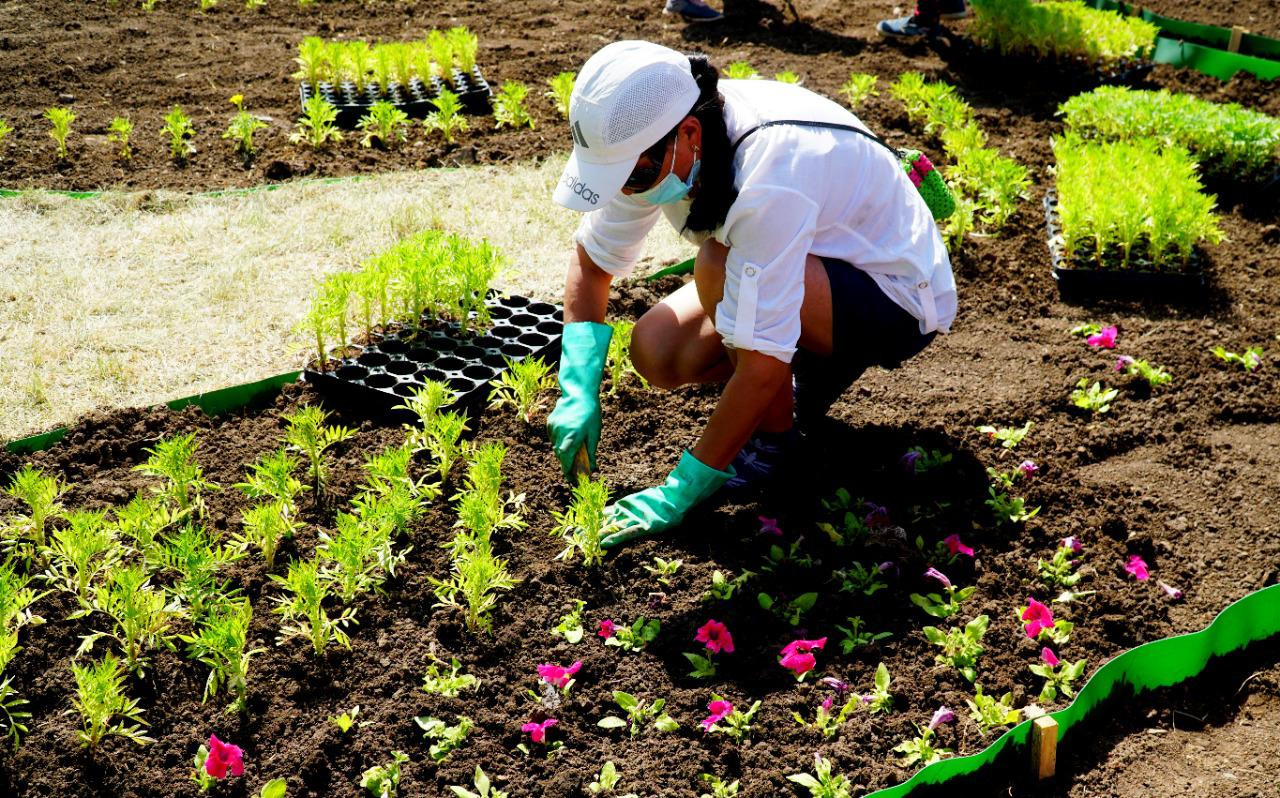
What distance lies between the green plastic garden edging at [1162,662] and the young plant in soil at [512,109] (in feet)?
15.3

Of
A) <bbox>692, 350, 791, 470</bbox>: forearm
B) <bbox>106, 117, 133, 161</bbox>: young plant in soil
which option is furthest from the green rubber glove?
<bbox>106, 117, 133, 161</bbox>: young plant in soil

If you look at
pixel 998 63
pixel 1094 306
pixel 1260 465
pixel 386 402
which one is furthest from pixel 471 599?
pixel 998 63

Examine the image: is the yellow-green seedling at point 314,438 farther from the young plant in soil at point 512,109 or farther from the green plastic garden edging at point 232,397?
the young plant in soil at point 512,109

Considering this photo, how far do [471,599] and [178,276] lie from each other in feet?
8.79

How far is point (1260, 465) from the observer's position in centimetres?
369

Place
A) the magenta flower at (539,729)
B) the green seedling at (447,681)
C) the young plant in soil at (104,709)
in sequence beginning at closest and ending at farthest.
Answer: the young plant in soil at (104,709)
the magenta flower at (539,729)
the green seedling at (447,681)

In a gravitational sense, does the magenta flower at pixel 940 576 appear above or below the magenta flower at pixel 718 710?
above

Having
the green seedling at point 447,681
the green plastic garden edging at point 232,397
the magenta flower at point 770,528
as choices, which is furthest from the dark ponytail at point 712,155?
the green plastic garden edging at point 232,397

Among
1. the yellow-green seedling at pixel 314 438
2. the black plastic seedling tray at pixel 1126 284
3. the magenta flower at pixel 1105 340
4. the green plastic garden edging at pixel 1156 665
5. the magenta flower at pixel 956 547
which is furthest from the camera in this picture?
the black plastic seedling tray at pixel 1126 284

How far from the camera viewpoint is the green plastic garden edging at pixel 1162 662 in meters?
2.53

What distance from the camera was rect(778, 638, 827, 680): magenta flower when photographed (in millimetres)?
2871

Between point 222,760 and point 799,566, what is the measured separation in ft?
5.24

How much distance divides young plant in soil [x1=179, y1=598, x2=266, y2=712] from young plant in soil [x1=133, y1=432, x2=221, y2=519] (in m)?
0.54

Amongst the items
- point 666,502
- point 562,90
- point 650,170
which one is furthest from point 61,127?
point 666,502
